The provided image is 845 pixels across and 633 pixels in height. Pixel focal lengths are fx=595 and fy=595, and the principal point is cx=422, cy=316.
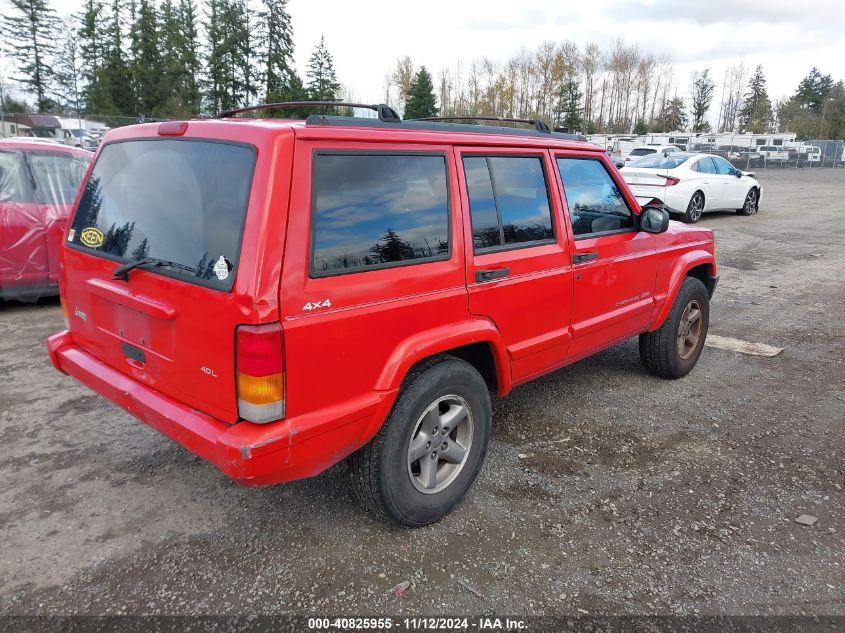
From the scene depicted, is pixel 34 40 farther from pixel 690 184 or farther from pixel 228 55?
pixel 690 184

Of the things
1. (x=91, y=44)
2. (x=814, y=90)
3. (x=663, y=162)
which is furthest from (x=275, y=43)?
(x=814, y=90)

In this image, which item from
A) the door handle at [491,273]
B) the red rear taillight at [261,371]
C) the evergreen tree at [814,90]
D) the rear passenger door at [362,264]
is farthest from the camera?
the evergreen tree at [814,90]

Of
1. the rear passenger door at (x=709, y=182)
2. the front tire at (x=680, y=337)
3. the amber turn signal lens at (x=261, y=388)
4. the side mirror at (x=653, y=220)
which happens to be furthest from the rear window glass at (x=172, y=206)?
the rear passenger door at (x=709, y=182)

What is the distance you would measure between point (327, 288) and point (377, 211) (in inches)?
Result: 17.7

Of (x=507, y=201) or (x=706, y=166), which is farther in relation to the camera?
(x=706, y=166)

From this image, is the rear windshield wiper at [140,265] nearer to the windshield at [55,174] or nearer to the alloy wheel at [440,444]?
the alloy wheel at [440,444]

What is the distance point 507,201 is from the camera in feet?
10.4

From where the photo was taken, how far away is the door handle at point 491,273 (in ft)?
9.59

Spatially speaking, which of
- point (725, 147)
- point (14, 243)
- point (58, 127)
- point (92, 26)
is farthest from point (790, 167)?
point (92, 26)

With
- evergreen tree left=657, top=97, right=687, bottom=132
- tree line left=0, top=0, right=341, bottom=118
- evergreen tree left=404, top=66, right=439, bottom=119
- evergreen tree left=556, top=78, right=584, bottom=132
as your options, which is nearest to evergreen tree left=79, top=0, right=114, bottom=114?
tree line left=0, top=0, right=341, bottom=118

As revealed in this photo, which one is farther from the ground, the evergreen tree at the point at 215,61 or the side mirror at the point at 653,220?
the evergreen tree at the point at 215,61

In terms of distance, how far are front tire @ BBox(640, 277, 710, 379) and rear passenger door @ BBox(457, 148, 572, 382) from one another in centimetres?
139

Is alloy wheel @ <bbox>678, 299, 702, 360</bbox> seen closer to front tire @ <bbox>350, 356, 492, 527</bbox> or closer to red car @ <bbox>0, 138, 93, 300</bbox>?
front tire @ <bbox>350, 356, 492, 527</bbox>

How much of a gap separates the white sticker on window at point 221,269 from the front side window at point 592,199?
2137mm
